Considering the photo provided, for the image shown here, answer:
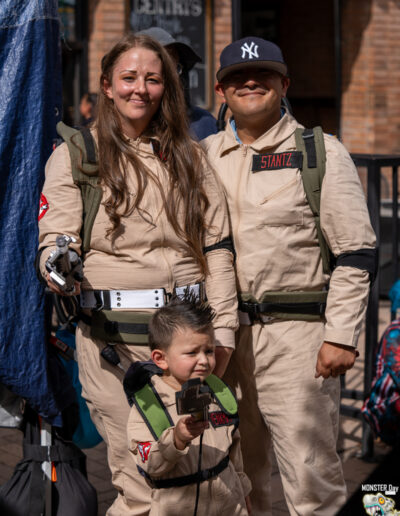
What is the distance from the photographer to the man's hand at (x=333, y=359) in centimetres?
309

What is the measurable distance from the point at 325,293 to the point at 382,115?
978 centimetres

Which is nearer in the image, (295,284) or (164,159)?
(164,159)

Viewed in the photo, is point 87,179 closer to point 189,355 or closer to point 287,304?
point 189,355

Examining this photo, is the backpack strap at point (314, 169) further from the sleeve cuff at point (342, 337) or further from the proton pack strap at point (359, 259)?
the sleeve cuff at point (342, 337)

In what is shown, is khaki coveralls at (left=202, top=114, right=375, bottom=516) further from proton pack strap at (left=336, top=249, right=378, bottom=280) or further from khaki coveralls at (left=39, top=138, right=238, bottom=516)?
khaki coveralls at (left=39, top=138, right=238, bottom=516)

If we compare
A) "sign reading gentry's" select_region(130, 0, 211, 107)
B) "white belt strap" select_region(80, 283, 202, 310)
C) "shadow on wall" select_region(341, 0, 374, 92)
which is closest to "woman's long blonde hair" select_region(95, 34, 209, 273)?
"white belt strap" select_region(80, 283, 202, 310)

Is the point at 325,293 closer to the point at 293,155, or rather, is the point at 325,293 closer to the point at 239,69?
the point at 293,155

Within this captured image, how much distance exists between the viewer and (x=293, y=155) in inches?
127

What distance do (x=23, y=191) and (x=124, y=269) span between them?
27.1 inches

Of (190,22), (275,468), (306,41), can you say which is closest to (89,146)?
(275,468)

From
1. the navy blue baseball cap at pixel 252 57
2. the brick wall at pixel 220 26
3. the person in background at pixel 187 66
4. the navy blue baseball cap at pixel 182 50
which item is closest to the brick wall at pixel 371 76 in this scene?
the brick wall at pixel 220 26

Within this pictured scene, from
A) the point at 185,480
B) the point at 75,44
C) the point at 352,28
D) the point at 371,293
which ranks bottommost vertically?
the point at 185,480

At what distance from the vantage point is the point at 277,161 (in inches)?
127

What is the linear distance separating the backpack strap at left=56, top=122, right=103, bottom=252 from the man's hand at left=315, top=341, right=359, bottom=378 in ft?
3.07
